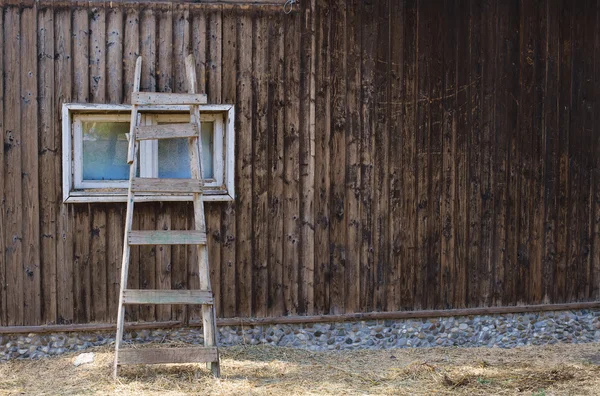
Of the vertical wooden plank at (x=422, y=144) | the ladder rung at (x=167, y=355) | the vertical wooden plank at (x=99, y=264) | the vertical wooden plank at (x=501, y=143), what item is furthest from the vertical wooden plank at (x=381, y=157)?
the vertical wooden plank at (x=99, y=264)

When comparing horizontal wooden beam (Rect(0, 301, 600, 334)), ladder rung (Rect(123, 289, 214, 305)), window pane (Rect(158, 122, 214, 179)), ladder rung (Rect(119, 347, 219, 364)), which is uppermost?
window pane (Rect(158, 122, 214, 179))

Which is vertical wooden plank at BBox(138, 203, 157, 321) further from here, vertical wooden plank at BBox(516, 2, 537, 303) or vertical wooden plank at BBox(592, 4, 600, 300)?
vertical wooden plank at BBox(592, 4, 600, 300)

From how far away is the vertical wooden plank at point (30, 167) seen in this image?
282 inches

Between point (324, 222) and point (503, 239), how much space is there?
199cm

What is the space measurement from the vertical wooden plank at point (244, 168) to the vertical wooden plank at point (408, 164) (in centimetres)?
158

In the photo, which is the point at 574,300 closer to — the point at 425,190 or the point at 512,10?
the point at 425,190

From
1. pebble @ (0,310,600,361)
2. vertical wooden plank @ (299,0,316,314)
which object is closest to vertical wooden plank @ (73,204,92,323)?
pebble @ (0,310,600,361)

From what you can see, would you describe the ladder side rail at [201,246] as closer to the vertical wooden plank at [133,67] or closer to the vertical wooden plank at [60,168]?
the vertical wooden plank at [133,67]

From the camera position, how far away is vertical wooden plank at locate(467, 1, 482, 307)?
801cm

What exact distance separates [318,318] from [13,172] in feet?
10.7

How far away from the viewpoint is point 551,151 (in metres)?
8.26

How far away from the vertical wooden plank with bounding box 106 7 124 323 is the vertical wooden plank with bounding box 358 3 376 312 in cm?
231

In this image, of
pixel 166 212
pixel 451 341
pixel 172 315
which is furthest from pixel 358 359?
pixel 166 212

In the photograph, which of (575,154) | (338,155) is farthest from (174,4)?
(575,154)
